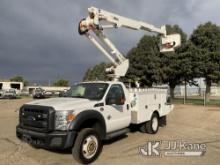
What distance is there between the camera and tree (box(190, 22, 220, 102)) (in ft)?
86.8

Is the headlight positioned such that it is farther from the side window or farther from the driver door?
the side window

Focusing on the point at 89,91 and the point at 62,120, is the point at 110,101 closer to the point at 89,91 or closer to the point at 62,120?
the point at 89,91

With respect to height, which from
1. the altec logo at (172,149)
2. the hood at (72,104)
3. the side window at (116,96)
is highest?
the side window at (116,96)

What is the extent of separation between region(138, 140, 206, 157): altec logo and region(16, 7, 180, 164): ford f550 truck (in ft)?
2.91

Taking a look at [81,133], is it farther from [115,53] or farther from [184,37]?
[184,37]

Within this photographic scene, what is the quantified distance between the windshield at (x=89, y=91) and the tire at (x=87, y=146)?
122 cm

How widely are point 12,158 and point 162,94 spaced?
6.36 meters

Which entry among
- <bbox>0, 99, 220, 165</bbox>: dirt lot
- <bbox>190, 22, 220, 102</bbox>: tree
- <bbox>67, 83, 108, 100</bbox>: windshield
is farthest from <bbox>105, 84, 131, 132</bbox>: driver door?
<bbox>190, 22, 220, 102</bbox>: tree

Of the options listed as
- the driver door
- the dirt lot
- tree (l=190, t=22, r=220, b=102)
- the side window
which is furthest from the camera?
tree (l=190, t=22, r=220, b=102)

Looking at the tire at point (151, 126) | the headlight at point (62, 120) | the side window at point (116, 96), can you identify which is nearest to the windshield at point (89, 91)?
the side window at point (116, 96)

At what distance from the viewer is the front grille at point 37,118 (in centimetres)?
615

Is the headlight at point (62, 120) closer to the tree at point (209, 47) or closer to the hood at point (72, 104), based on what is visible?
the hood at point (72, 104)

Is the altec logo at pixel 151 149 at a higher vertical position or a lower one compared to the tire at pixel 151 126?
lower

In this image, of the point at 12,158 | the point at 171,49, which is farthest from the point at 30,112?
the point at 171,49
